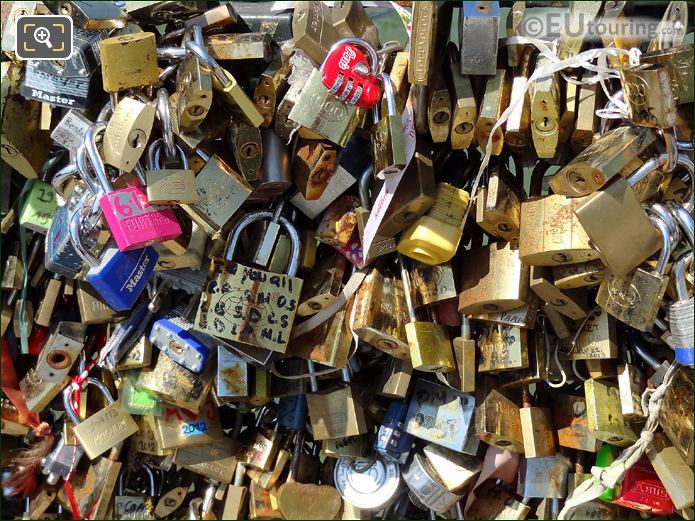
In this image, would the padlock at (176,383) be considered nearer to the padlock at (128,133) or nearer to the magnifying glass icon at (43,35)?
the padlock at (128,133)

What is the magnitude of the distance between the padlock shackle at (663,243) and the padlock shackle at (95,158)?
3.55 ft

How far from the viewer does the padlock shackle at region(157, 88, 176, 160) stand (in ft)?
5.95

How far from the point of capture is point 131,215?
1.77 metres

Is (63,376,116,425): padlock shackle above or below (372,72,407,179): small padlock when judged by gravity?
below

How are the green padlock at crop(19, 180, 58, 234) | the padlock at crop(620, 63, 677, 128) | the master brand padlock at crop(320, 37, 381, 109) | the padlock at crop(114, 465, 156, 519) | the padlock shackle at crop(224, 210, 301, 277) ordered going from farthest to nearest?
the padlock at crop(114, 465, 156, 519) → the green padlock at crop(19, 180, 58, 234) → the padlock shackle at crop(224, 210, 301, 277) → the master brand padlock at crop(320, 37, 381, 109) → the padlock at crop(620, 63, 677, 128)

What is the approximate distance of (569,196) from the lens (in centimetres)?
173

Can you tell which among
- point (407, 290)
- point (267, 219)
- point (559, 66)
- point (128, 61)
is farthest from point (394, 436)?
point (128, 61)

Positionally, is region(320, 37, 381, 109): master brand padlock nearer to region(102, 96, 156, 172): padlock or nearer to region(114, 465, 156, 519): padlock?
region(102, 96, 156, 172): padlock

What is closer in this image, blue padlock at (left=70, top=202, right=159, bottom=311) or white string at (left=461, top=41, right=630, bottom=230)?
white string at (left=461, top=41, right=630, bottom=230)

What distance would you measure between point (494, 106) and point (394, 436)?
0.77 m

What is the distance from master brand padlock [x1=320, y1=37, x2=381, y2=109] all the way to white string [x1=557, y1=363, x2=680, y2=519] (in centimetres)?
81

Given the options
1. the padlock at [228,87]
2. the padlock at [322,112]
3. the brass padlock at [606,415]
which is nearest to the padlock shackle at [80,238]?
the padlock at [228,87]

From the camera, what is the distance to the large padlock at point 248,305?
1902mm

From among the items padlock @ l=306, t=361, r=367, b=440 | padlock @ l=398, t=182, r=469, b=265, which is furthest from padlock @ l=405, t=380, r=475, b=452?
padlock @ l=398, t=182, r=469, b=265
